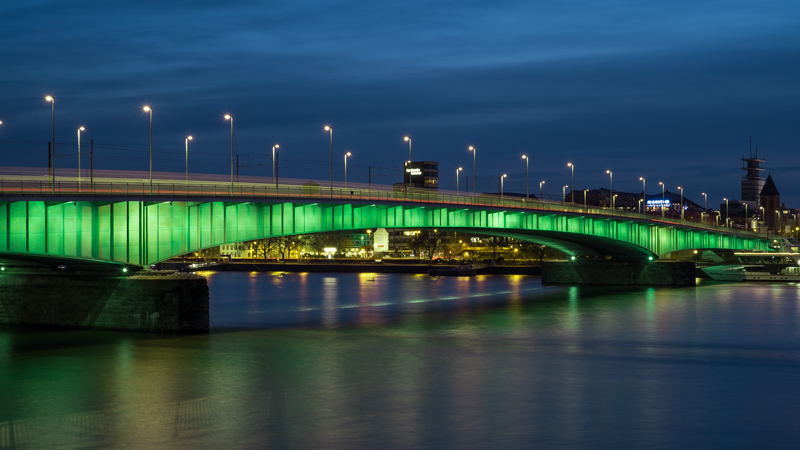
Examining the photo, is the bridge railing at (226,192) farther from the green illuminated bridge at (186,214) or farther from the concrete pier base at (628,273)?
the concrete pier base at (628,273)

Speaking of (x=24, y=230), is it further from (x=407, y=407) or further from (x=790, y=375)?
(x=790, y=375)

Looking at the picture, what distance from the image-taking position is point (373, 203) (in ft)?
190

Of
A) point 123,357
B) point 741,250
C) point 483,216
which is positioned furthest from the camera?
point 741,250

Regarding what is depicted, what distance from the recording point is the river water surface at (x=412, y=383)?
2617 cm

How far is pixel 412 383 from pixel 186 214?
18715 millimetres


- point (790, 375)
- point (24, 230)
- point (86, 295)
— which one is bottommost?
point (790, 375)

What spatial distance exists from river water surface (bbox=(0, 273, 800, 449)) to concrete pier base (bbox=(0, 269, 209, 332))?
0.96 meters

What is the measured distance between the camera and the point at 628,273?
98.8 meters

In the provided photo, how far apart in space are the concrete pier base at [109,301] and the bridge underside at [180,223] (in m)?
1.84

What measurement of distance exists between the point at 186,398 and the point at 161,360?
767 cm

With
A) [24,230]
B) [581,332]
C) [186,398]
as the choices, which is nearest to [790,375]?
[581,332]

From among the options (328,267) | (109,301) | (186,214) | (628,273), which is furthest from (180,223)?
(328,267)

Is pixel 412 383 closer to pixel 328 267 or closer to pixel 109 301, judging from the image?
pixel 109 301

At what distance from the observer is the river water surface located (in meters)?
26.2
